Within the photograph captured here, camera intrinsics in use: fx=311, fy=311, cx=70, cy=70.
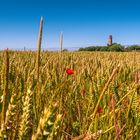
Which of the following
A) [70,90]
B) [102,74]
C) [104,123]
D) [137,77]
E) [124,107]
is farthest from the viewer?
[102,74]

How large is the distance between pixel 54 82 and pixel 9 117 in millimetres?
1400

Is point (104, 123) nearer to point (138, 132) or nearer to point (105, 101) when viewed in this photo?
point (138, 132)

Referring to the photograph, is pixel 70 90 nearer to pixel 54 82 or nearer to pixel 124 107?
pixel 54 82

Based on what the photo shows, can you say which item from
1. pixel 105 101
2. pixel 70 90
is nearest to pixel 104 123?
pixel 105 101

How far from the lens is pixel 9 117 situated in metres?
0.45

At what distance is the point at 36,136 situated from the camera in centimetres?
35

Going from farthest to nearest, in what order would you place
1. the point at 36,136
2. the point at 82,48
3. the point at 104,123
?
the point at 82,48
the point at 104,123
the point at 36,136

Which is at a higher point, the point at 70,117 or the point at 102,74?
the point at 102,74

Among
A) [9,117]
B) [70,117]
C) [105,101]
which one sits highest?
[9,117]

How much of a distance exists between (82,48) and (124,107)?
70.5 ft

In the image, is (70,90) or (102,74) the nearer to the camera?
(70,90)

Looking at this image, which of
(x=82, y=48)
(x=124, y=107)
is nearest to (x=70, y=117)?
(x=124, y=107)

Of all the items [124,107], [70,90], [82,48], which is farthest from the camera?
[82,48]

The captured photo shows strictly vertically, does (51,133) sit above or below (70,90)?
above
